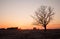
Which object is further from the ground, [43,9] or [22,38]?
[43,9]

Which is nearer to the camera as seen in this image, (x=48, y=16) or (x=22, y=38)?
(x=22, y=38)

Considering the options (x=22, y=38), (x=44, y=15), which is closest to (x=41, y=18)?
(x=44, y=15)

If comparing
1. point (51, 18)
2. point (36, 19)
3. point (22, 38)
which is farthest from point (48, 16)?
point (22, 38)

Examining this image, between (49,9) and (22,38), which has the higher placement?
(49,9)

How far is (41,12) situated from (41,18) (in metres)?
1.49

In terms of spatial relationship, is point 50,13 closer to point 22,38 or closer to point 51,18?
point 51,18

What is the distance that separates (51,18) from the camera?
115 feet

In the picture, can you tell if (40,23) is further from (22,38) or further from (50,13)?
(22,38)

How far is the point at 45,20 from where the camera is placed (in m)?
35.1

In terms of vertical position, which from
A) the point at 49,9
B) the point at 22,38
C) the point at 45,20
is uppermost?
the point at 49,9

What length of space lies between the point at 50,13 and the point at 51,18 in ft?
4.11

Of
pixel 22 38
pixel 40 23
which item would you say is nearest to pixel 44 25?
pixel 40 23

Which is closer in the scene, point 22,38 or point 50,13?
point 22,38

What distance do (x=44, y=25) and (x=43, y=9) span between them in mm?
4000
